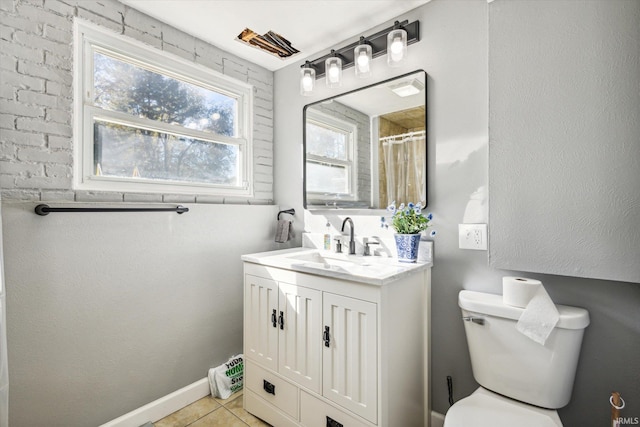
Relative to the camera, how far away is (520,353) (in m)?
1.29

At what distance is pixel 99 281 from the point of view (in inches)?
65.2

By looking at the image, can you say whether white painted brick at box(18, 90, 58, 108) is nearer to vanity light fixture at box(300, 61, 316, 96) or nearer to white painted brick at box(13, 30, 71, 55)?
white painted brick at box(13, 30, 71, 55)

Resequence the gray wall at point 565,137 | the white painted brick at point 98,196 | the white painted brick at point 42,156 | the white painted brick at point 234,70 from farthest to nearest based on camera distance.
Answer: the white painted brick at point 234,70 < the white painted brick at point 98,196 < the white painted brick at point 42,156 < the gray wall at point 565,137

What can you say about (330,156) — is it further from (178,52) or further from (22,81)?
(22,81)

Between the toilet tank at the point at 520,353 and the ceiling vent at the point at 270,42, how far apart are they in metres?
1.92

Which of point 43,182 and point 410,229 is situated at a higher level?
point 43,182

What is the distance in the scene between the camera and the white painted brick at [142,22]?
1805 millimetres

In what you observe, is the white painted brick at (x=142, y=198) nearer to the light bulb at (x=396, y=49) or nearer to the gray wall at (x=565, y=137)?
the light bulb at (x=396, y=49)

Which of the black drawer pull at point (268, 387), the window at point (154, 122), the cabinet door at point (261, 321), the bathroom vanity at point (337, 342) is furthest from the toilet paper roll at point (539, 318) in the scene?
the window at point (154, 122)

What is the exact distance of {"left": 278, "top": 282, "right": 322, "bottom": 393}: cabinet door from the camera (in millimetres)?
1554

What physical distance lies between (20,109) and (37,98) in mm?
88

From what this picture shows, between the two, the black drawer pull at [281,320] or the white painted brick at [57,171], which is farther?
the black drawer pull at [281,320]

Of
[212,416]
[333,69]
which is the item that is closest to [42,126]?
[333,69]

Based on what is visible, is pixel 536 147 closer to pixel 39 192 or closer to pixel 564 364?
pixel 564 364
